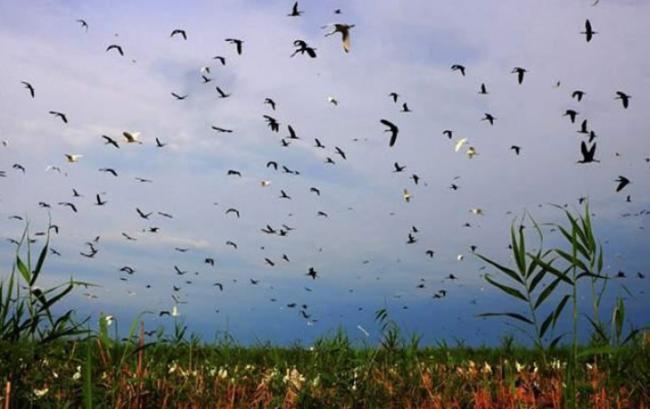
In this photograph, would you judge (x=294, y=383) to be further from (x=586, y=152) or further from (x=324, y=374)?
(x=586, y=152)

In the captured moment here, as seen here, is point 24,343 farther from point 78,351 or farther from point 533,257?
point 533,257

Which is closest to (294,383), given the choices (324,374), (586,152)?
(324,374)

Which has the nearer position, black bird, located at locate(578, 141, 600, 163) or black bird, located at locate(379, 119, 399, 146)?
black bird, located at locate(578, 141, 600, 163)

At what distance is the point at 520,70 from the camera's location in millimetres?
19047

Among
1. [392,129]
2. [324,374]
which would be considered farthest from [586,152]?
[392,129]

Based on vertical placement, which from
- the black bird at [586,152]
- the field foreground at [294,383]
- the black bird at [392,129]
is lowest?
the field foreground at [294,383]

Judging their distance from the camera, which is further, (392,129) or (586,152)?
(392,129)

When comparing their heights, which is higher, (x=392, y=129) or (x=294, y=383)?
(x=392, y=129)

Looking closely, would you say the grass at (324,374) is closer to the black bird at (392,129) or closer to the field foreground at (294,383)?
the field foreground at (294,383)

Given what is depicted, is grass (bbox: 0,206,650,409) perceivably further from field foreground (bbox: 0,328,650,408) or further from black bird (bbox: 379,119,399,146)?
black bird (bbox: 379,119,399,146)

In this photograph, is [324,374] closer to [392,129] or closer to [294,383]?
[294,383]

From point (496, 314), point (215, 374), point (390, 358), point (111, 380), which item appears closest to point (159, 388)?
point (111, 380)

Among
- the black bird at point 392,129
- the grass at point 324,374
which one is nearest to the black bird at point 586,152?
the grass at point 324,374

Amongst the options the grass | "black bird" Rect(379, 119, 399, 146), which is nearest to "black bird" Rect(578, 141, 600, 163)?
the grass
